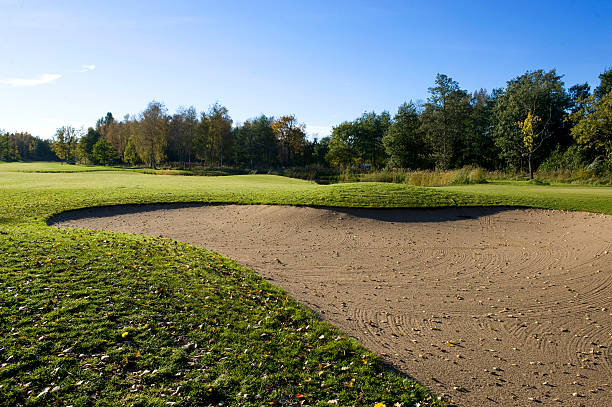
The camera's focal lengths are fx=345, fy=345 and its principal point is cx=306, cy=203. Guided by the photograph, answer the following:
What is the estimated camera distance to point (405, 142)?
6050cm

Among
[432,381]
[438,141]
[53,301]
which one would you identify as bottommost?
[432,381]

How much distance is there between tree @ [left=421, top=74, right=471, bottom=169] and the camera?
53.7m

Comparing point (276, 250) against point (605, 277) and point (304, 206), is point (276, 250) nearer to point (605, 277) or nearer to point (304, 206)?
point (304, 206)

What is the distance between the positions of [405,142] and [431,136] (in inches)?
222

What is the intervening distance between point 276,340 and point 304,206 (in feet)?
33.9

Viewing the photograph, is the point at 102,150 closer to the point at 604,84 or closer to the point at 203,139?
the point at 203,139

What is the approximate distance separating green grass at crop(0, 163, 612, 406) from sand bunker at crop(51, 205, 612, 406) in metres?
0.89

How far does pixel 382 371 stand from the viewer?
203 inches

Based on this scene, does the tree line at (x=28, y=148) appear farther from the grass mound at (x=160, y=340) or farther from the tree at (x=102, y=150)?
the grass mound at (x=160, y=340)

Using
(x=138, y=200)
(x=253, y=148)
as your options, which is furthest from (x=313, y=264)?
(x=253, y=148)

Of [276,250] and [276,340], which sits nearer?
[276,340]

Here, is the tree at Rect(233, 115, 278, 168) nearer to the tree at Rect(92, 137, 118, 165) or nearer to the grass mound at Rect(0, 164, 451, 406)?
the tree at Rect(92, 137, 118, 165)

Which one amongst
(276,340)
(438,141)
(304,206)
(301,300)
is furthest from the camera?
(438,141)

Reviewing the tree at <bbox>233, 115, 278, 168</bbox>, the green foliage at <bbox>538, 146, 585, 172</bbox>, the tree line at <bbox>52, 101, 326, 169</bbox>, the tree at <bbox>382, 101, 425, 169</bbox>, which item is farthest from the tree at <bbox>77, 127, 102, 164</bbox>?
the green foliage at <bbox>538, 146, 585, 172</bbox>
